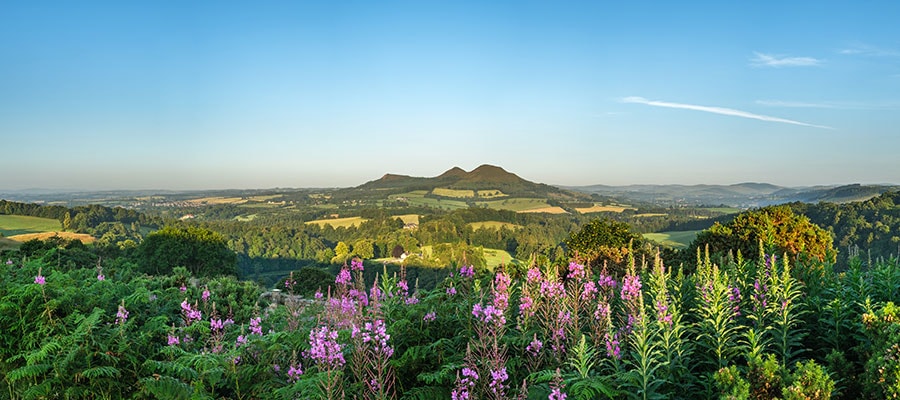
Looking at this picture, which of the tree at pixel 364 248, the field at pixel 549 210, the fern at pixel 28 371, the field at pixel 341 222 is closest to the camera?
the fern at pixel 28 371

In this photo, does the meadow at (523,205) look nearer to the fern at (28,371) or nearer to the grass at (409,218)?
the grass at (409,218)

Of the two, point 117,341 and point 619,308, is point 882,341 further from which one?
point 117,341

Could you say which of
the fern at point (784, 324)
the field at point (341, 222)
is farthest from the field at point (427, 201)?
the fern at point (784, 324)

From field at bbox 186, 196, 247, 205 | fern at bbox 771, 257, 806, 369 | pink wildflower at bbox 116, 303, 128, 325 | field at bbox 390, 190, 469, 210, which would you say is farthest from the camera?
field at bbox 186, 196, 247, 205

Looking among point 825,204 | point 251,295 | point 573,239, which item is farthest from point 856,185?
point 251,295

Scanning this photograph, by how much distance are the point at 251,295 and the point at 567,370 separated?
34.7ft

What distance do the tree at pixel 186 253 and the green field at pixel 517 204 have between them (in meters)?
86.4

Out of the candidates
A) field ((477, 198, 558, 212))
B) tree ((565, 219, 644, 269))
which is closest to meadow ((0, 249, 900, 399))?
tree ((565, 219, 644, 269))

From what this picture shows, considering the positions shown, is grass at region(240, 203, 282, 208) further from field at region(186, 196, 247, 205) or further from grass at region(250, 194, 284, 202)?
grass at region(250, 194, 284, 202)

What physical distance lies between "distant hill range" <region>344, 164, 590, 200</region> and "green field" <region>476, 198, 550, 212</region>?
642 centimetres

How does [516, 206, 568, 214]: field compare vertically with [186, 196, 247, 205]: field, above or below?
below

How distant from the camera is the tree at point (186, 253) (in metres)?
36.4

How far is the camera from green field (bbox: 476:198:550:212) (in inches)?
4808

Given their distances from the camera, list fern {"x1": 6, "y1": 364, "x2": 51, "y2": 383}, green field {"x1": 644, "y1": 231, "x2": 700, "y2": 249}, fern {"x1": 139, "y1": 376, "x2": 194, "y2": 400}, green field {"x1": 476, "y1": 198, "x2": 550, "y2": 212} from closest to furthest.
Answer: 1. fern {"x1": 139, "y1": 376, "x2": 194, "y2": 400}
2. fern {"x1": 6, "y1": 364, "x2": 51, "y2": 383}
3. green field {"x1": 644, "y1": 231, "x2": 700, "y2": 249}
4. green field {"x1": 476, "y1": 198, "x2": 550, "y2": 212}
